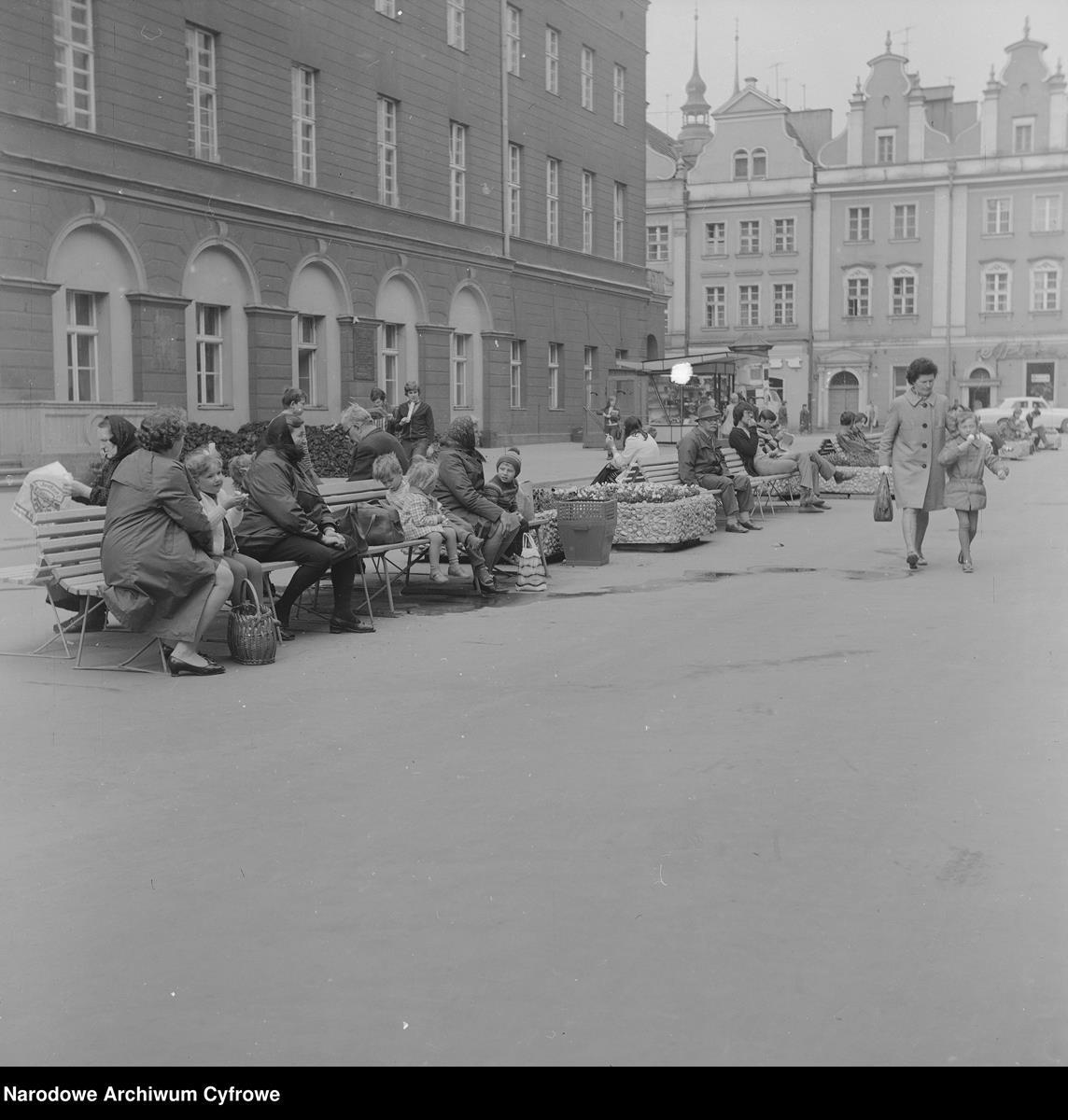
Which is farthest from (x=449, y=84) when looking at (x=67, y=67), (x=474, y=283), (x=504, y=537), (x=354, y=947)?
(x=354, y=947)

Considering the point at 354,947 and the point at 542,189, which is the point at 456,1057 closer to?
the point at 354,947

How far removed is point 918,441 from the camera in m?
13.3

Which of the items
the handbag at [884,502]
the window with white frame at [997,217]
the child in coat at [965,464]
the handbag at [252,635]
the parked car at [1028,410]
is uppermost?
the window with white frame at [997,217]

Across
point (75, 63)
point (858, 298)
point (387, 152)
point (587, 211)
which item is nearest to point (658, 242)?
point (858, 298)

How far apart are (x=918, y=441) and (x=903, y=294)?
5762 centimetres

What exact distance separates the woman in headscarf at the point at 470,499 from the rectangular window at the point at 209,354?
17850 mm

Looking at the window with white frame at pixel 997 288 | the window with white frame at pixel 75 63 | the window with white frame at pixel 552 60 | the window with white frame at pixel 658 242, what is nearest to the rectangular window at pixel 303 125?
the window with white frame at pixel 75 63

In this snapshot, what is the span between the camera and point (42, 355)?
80.6ft

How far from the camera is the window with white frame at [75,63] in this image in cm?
2433

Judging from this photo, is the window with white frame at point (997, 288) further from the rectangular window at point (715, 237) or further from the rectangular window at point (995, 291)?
the rectangular window at point (715, 237)

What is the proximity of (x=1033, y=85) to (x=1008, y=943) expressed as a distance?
6288 cm

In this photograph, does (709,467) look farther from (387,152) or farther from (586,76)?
(586,76)

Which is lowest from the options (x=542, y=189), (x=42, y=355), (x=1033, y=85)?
(x=42, y=355)

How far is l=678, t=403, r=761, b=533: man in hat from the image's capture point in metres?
17.8
